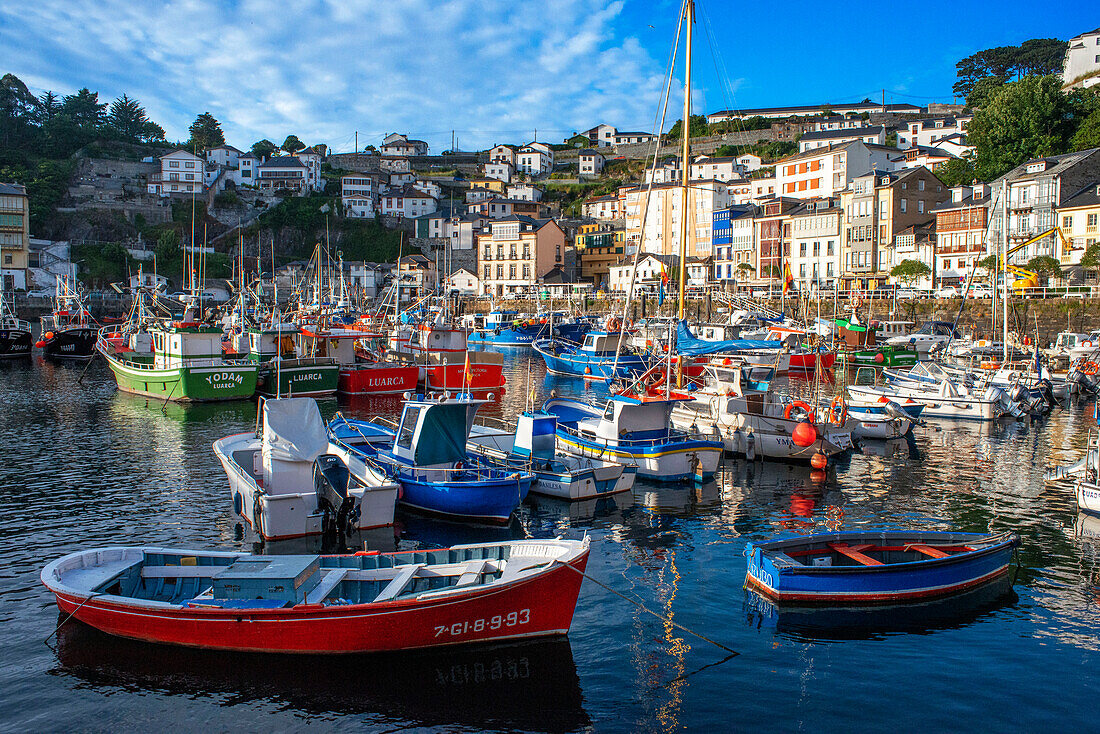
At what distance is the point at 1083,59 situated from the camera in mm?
100062

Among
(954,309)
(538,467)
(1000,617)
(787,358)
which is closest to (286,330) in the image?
(538,467)

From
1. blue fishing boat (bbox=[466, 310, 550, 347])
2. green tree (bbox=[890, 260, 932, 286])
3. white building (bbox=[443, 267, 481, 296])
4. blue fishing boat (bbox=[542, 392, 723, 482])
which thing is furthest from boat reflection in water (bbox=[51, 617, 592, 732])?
white building (bbox=[443, 267, 481, 296])

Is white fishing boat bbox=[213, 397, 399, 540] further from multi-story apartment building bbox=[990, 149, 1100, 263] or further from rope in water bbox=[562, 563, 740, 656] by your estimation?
multi-story apartment building bbox=[990, 149, 1100, 263]

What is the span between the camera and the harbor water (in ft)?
37.7

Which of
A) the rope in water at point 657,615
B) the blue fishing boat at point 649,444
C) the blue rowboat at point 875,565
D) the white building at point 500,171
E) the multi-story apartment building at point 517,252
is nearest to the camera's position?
the rope in water at point 657,615

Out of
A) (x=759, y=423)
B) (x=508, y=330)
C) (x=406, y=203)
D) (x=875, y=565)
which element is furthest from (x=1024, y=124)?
(x=406, y=203)

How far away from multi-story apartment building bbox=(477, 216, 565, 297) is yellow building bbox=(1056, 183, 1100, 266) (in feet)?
205

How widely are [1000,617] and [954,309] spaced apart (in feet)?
194

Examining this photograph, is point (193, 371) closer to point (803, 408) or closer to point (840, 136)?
point (803, 408)

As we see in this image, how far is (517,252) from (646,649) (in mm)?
98536

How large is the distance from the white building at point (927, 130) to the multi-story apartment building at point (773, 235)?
118 ft

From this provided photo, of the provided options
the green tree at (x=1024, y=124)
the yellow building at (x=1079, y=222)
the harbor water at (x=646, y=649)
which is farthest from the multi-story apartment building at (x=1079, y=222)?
the harbor water at (x=646, y=649)

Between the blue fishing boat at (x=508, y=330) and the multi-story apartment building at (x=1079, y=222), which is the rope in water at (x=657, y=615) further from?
the blue fishing boat at (x=508, y=330)

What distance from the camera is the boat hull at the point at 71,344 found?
214ft
